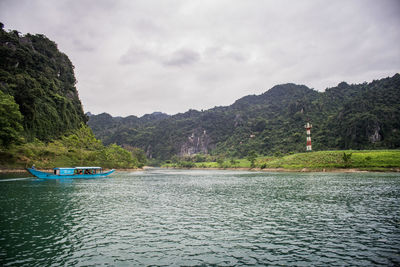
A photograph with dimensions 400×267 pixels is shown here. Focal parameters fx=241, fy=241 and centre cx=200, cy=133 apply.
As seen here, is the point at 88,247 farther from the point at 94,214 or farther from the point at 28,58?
the point at 28,58

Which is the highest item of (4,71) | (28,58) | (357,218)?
(28,58)

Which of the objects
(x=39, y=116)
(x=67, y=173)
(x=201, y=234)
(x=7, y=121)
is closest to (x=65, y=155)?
(x=39, y=116)

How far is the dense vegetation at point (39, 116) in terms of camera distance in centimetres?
8806

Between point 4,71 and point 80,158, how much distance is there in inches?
2377

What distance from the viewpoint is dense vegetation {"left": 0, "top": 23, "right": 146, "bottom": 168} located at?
8806 cm

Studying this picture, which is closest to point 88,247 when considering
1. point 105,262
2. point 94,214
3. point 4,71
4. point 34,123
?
point 105,262

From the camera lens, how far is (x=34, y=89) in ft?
431

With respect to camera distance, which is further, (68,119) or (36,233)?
(68,119)

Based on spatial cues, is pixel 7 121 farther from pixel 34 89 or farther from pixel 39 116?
pixel 34 89

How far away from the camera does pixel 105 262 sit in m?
16.0

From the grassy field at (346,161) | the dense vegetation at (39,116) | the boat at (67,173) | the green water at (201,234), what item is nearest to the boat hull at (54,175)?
the boat at (67,173)

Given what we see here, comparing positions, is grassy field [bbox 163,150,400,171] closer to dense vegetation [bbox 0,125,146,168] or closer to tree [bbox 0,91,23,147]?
dense vegetation [bbox 0,125,146,168]

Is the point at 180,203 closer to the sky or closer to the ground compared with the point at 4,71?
closer to the ground

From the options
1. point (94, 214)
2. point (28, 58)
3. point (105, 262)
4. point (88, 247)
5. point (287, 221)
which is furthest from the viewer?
point (28, 58)
